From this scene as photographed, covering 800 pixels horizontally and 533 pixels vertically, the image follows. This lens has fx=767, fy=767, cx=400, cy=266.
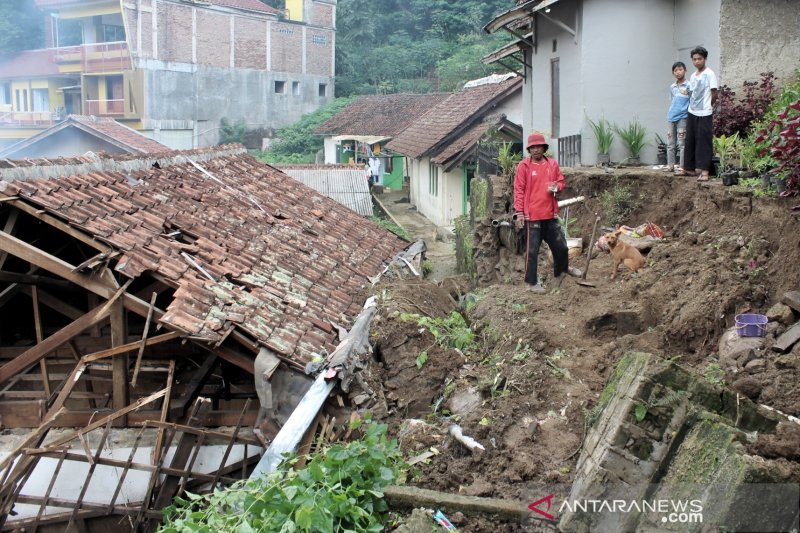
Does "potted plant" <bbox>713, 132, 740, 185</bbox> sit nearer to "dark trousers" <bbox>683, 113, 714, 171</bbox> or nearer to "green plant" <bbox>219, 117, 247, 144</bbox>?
"dark trousers" <bbox>683, 113, 714, 171</bbox>

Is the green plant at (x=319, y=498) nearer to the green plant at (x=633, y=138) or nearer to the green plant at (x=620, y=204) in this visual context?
the green plant at (x=620, y=204)

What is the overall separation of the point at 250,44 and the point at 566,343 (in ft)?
119

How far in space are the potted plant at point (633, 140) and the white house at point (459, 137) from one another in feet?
26.4

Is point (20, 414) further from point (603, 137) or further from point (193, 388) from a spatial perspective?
point (603, 137)

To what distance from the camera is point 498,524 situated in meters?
5.01

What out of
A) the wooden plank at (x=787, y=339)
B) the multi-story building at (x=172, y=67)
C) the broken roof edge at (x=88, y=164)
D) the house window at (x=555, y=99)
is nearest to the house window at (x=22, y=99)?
the multi-story building at (x=172, y=67)

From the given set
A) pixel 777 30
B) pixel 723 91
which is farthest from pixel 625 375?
pixel 777 30

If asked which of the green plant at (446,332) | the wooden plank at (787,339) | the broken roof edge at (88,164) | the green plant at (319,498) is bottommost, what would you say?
the green plant at (319,498)

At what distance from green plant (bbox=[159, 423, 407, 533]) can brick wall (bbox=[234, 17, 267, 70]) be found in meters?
37.2

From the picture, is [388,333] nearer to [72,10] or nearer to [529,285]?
[529,285]

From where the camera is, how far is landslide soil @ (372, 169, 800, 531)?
5809mm

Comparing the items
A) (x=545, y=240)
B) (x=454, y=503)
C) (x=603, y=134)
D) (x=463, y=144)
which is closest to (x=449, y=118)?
(x=463, y=144)

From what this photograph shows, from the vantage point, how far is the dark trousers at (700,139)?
10273 mm

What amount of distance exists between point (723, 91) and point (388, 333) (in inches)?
287
